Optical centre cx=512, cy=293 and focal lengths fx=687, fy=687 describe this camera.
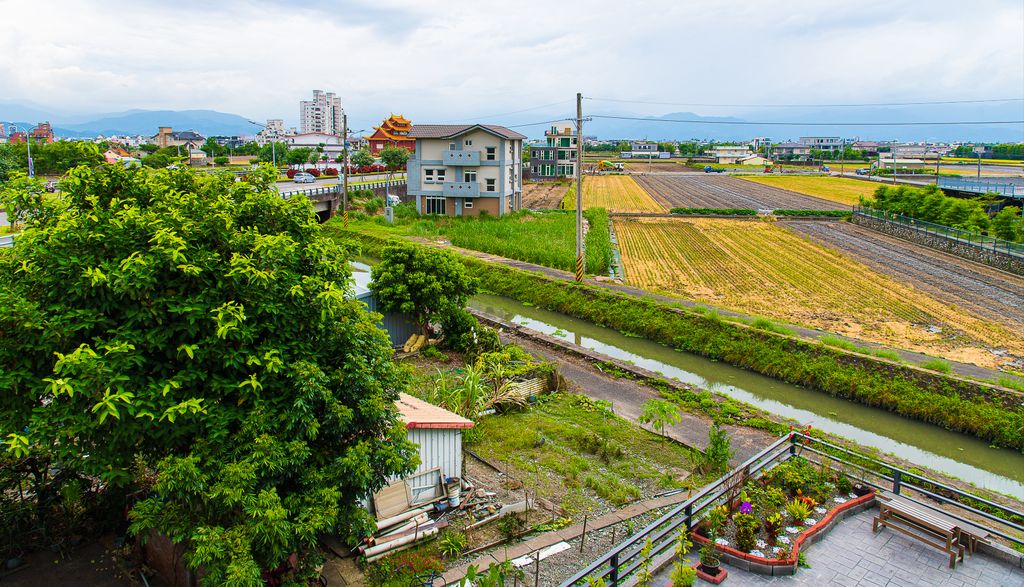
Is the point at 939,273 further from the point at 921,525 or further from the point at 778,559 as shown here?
the point at 778,559

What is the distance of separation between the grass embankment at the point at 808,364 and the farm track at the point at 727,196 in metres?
38.5

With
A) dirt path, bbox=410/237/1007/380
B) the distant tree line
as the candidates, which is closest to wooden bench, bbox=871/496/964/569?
dirt path, bbox=410/237/1007/380

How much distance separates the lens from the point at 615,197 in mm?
71000

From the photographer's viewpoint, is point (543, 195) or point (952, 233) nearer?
point (952, 233)

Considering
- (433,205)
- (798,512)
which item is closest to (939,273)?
(798,512)

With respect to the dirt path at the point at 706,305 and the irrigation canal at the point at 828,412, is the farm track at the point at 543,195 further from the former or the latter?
the irrigation canal at the point at 828,412

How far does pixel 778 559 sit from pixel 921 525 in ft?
7.05

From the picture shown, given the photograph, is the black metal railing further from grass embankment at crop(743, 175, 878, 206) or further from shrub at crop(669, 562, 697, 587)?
grass embankment at crop(743, 175, 878, 206)

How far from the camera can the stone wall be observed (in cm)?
3271

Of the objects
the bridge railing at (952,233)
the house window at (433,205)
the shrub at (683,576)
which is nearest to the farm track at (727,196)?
the bridge railing at (952,233)

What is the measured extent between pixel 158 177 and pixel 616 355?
16300mm

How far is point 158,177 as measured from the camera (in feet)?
31.8

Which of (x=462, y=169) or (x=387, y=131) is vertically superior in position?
(x=387, y=131)

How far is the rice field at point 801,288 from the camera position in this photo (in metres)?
22.4
